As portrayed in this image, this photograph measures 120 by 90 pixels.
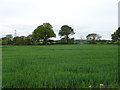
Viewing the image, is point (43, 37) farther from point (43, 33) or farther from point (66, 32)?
point (66, 32)

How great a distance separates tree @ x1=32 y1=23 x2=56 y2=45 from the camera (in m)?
41.5

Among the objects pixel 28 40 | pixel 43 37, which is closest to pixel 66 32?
pixel 43 37

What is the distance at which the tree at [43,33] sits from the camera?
41.5 m

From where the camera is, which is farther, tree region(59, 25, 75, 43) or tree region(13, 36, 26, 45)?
tree region(59, 25, 75, 43)

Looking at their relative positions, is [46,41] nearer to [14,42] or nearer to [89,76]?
[14,42]

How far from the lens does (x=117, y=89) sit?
3.06 m

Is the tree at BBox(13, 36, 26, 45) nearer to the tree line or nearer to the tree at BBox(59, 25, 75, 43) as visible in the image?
the tree line

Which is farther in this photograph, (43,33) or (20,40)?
(43,33)

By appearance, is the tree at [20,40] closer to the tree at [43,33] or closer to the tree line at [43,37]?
the tree line at [43,37]

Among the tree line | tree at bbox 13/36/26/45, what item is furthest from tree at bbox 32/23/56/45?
tree at bbox 13/36/26/45

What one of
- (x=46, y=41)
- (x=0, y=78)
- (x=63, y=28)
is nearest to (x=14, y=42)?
(x=46, y=41)

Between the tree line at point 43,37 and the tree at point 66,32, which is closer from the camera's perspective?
the tree line at point 43,37

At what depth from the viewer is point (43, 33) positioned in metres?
41.6

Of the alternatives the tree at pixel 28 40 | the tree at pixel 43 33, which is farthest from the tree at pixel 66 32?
the tree at pixel 28 40
